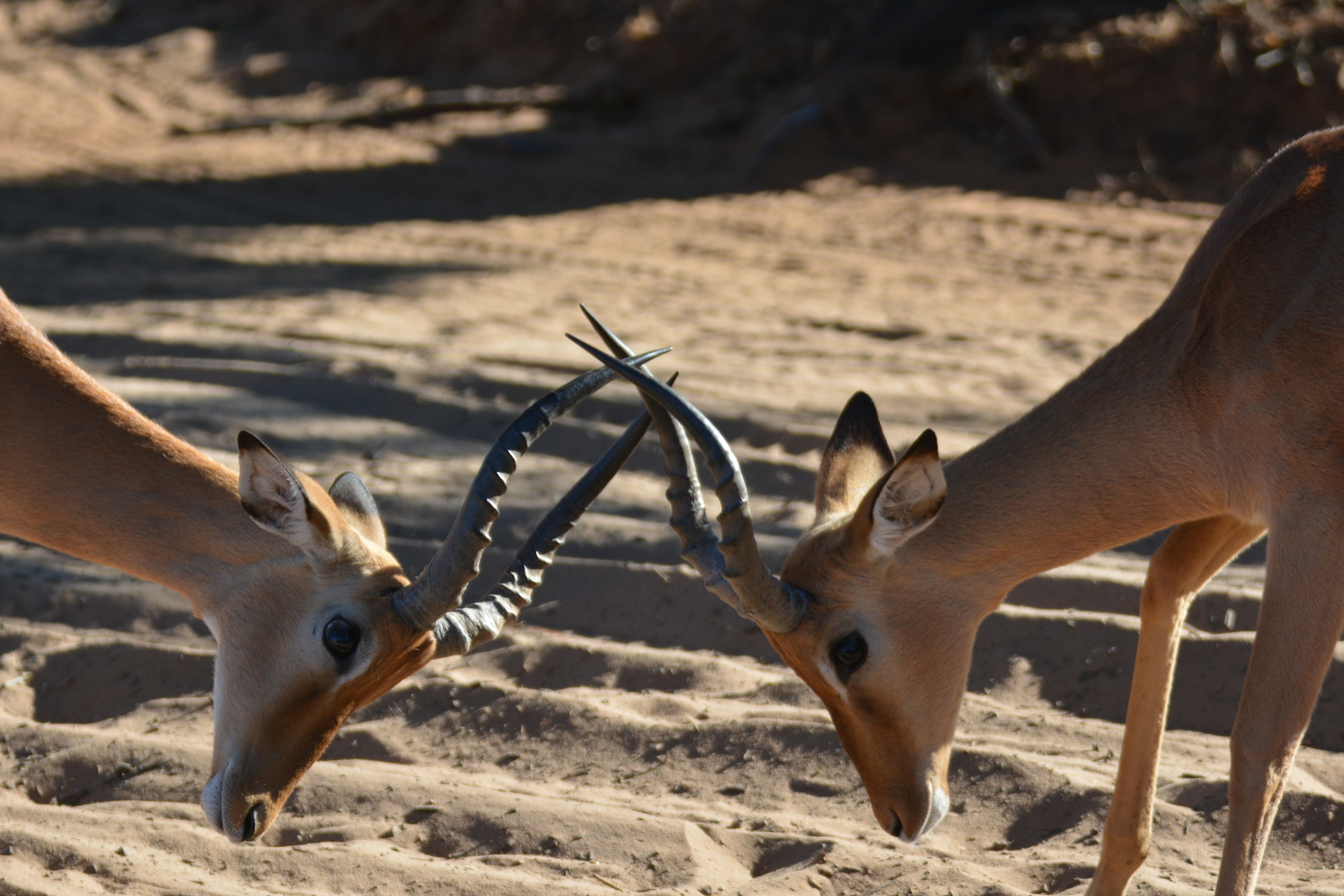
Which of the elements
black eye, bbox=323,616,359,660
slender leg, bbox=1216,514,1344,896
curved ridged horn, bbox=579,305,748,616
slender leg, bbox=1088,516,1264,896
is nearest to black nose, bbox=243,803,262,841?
black eye, bbox=323,616,359,660

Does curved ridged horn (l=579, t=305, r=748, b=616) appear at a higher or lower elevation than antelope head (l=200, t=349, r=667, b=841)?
higher

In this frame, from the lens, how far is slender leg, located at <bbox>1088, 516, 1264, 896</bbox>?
3492 millimetres

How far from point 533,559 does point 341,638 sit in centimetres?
53

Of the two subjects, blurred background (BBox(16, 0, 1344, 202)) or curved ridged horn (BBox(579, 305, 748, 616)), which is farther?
blurred background (BBox(16, 0, 1344, 202))

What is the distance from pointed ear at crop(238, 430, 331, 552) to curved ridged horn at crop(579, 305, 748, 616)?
0.83 m

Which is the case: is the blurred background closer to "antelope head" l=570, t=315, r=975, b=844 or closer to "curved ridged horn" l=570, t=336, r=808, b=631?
"antelope head" l=570, t=315, r=975, b=844

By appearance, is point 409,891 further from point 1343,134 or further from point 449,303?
point 449,303

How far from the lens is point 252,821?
3.17 metres

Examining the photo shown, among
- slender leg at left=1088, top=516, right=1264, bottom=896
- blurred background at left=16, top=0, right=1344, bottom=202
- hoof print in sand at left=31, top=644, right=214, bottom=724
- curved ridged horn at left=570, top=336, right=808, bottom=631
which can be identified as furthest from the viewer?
blurred background at left=16, top=0, right=1344, bottom=202

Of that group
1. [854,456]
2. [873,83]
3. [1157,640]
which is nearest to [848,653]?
[854,456]

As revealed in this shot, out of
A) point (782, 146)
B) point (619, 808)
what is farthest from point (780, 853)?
point (782, 146)

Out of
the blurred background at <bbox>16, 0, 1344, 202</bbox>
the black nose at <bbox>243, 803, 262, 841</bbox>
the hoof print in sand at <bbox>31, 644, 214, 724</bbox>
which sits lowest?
the hoof print in sand at <bbox>31, 644, 214, 724</bbox>

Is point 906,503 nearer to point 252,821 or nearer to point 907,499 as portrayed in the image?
point 907,499

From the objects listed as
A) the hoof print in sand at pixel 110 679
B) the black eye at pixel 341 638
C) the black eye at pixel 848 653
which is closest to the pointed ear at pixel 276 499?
the black eye at pixel 341 638
